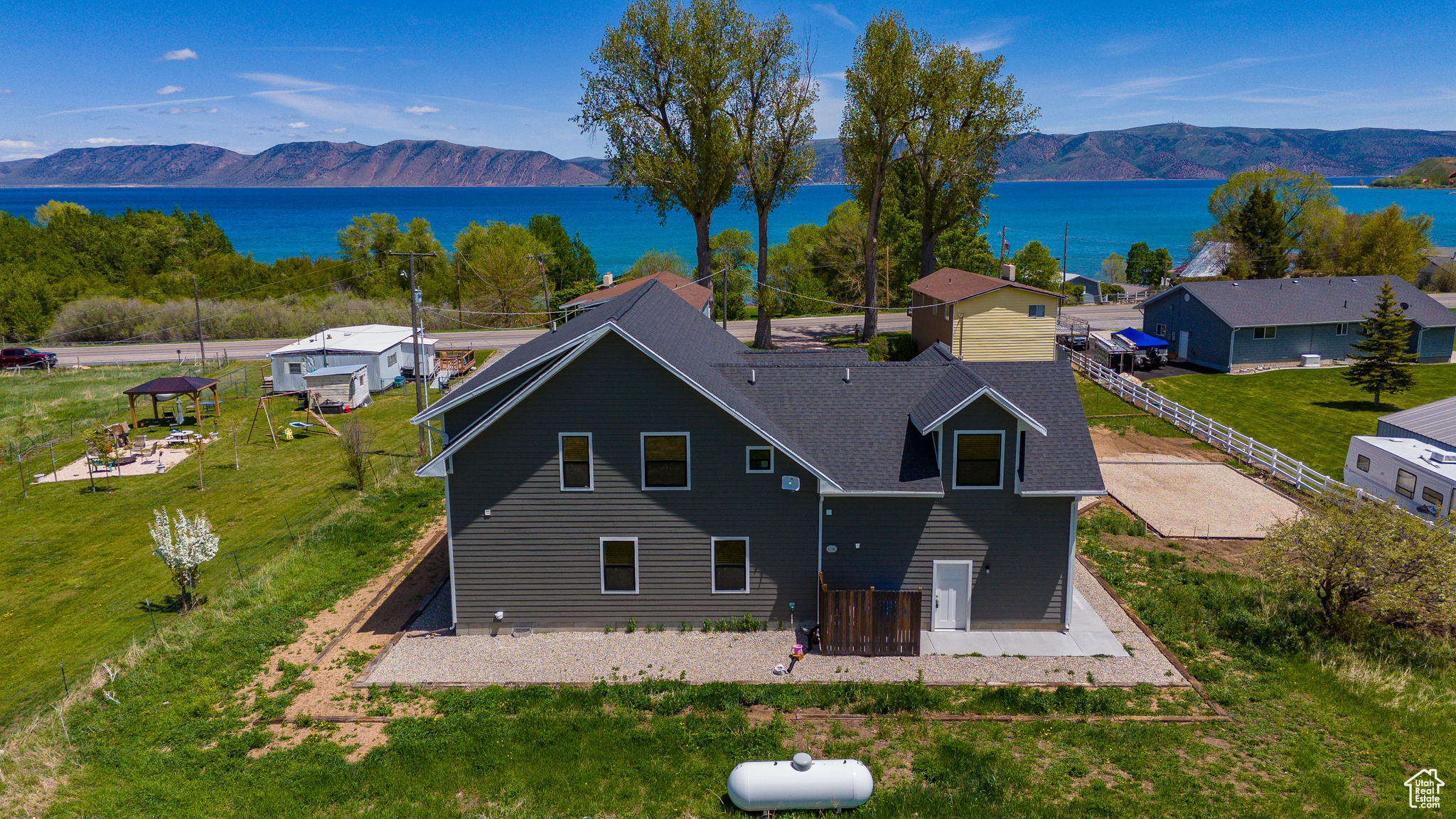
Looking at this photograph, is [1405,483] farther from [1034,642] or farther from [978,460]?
[978,460]

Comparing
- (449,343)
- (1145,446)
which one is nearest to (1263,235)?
(1145,446)

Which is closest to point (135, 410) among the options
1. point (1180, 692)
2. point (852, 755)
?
point (852, 755)

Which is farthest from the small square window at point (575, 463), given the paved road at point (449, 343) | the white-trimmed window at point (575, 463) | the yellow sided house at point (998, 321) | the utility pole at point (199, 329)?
the utility pole at point (199, 329)

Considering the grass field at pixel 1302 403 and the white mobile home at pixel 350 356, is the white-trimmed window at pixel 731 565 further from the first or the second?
the white mobile home at pixel 350 356

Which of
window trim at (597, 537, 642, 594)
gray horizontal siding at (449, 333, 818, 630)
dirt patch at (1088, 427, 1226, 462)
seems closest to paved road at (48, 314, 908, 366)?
dirt patch at (1088, 427, 1226, 462)

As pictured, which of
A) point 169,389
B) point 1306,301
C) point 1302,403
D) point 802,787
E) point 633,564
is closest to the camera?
point 802,787
